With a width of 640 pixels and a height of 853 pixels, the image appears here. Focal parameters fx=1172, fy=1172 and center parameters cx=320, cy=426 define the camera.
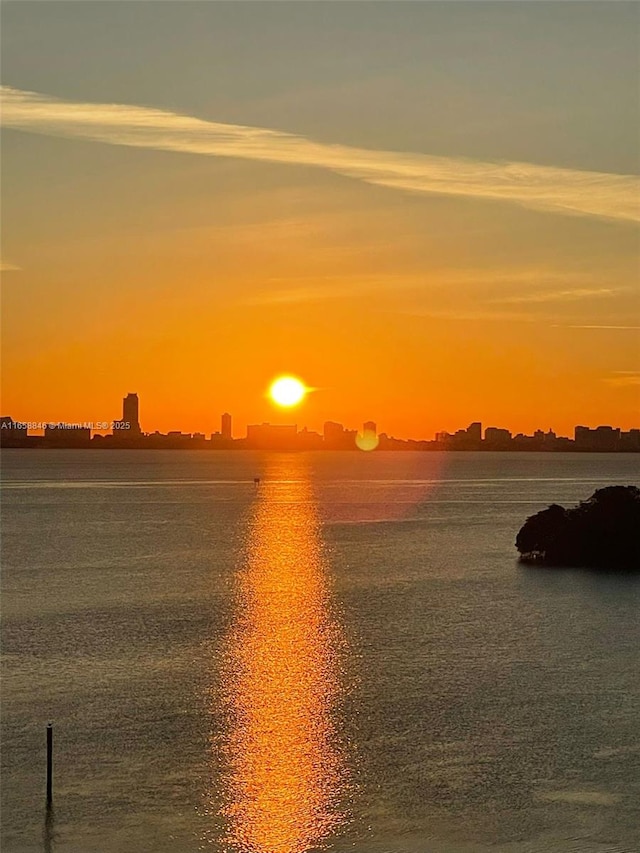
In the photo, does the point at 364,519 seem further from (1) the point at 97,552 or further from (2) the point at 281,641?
(2) the point at 281,641

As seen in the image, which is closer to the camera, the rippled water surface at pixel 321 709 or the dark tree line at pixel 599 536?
the rippled water surface at pixel 321 709

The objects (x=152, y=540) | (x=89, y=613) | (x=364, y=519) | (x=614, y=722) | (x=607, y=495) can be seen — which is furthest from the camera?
(x=364, y=519)

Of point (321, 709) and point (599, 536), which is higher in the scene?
point (599, 536)

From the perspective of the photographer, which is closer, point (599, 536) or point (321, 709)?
point (321, 709)

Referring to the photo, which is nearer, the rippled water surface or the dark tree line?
the rippled water surface

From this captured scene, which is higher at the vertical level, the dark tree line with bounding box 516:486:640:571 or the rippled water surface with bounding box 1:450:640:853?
the dark tree line with bounding box 516:486:640:571

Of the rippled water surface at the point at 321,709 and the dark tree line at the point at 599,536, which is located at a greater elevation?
the dark tree line at the point at 599,536

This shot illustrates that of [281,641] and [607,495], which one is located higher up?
[607,495]

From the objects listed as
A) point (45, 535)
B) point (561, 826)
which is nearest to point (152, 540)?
point (45, 535)
